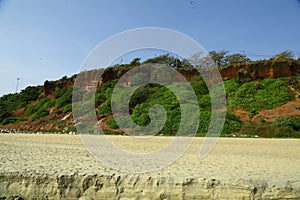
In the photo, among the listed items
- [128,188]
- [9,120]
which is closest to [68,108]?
[9,120]

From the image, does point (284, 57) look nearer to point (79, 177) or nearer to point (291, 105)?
point (291, 105)

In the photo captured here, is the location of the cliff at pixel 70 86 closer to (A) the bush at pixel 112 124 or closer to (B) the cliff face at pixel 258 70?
(B) the cliff face at pixel 258 70

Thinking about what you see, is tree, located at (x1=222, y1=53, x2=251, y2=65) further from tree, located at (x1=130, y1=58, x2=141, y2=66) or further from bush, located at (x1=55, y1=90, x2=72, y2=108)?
bush, located at (x1=55, y1=90, x2=72, y2=108)

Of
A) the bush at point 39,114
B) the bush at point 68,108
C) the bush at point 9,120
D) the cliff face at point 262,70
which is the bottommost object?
the bush at point 9,120

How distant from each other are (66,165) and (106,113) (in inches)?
877

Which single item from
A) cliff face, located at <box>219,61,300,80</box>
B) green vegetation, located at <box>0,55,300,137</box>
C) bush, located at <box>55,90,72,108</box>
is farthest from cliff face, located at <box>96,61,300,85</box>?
bush, located at <box>55,90,72,108</box>

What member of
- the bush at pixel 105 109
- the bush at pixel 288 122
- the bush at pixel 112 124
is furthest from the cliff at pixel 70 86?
the bush at pixel 288 122

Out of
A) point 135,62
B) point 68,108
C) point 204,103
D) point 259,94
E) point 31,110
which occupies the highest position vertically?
point 135,62

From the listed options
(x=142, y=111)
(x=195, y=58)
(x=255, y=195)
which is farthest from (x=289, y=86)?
(x=255, y=195)

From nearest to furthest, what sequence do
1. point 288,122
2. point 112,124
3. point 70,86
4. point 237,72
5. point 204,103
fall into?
point 288,122
point 112,124
point 204,103
point 237,72
point 70,86

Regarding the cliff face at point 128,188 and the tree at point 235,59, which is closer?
the cliff face at point 128,188

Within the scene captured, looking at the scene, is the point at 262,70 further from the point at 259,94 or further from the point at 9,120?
the point at 9,120

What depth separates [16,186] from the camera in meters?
4.67

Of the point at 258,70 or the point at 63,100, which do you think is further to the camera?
the point at 63,100
